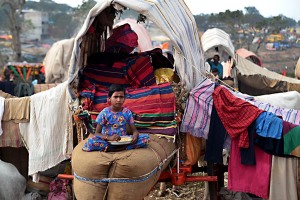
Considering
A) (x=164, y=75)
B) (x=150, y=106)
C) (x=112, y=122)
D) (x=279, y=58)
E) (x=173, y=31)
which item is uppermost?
(x=279, y=58)

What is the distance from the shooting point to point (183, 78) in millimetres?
5949

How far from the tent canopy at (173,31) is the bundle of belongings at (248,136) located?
10.2 inches

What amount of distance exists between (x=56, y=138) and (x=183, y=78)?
1.71 m

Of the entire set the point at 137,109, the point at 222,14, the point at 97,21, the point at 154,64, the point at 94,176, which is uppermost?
the point at 222,14

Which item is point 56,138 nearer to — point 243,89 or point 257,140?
point 257,140

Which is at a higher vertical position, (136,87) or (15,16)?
(15,16)

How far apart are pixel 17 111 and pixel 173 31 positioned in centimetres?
215

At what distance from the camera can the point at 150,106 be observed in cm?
580

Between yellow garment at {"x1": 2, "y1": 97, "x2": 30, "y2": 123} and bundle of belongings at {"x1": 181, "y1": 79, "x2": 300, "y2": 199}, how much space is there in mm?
1966

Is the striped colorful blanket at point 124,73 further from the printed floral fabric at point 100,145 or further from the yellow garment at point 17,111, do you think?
the printed floral fabric at point 100,145

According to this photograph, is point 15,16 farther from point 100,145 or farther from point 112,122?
point 100,145

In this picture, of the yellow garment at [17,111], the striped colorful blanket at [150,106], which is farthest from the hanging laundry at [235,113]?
the yellow garment at [17,111]

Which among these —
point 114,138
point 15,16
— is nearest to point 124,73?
point 114,138

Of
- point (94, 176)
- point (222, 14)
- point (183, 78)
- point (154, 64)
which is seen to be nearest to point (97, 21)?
point (154, 64)
